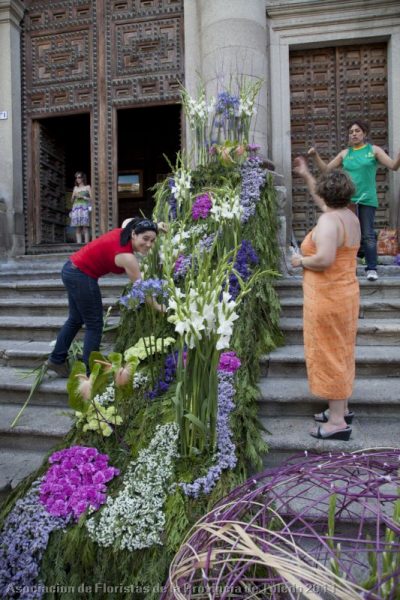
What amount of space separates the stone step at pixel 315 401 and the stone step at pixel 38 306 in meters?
2.18

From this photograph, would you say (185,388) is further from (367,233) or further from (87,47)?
(87,47)

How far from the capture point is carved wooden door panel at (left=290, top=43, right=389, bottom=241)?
7.05 meters

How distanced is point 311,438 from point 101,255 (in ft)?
6.34

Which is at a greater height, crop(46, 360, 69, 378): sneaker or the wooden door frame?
the wooden door frame

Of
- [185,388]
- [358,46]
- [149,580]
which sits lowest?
[149,580]

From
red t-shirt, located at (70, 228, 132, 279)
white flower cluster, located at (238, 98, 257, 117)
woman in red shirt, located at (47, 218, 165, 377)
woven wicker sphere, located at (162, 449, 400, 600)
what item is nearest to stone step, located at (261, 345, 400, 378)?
woman in red shirt, located at (47, 218, 165, 377)

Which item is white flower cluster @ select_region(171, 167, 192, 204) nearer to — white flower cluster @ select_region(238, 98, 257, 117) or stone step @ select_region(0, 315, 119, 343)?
stone step @ select_region(0, 315, 119, 343)

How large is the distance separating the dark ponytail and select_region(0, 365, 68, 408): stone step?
1.23 m

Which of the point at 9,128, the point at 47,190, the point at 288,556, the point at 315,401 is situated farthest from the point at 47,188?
the point at 288,556

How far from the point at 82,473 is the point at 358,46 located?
7772 mm

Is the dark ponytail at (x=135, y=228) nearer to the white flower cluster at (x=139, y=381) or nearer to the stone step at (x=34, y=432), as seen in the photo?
the white flower cluster at (x=139, y=381)

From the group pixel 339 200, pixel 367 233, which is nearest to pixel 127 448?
pixel 339 200

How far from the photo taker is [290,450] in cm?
256

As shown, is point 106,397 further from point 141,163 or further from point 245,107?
point 141,163
